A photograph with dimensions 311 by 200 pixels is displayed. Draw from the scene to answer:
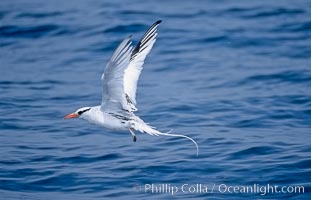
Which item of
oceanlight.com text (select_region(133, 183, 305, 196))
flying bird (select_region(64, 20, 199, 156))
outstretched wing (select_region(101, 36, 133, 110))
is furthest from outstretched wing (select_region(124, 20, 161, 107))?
oceanlight.com text (select_region(133, 183, 305, 196))

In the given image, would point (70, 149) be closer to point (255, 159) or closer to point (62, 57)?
point (255, 159)

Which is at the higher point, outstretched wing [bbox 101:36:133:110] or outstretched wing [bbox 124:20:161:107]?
outstretched wing [bbox 124:20:161:107]

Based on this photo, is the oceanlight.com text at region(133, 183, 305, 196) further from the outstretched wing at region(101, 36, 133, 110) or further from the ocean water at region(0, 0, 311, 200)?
the outstretched wing at region(101, 36, 133, 110)

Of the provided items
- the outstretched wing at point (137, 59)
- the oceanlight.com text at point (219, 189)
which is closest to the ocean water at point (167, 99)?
the oceanlight.com text at point (219, 189)

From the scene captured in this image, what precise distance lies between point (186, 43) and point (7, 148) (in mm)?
6591

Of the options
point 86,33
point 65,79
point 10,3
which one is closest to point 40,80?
point 65,79

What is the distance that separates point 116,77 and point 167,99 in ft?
17.8

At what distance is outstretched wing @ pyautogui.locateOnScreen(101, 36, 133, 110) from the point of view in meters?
9.58

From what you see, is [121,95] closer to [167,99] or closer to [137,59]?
[137,59]

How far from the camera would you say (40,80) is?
653 inches

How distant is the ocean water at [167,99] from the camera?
459 inches

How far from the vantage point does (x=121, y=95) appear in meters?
10.2

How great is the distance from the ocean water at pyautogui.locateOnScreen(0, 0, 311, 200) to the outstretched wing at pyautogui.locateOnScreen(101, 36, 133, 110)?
5.27 feet

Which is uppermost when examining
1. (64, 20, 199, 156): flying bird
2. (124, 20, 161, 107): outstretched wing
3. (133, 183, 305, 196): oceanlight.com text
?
(124, 20, 161, 107): outstretched wing
